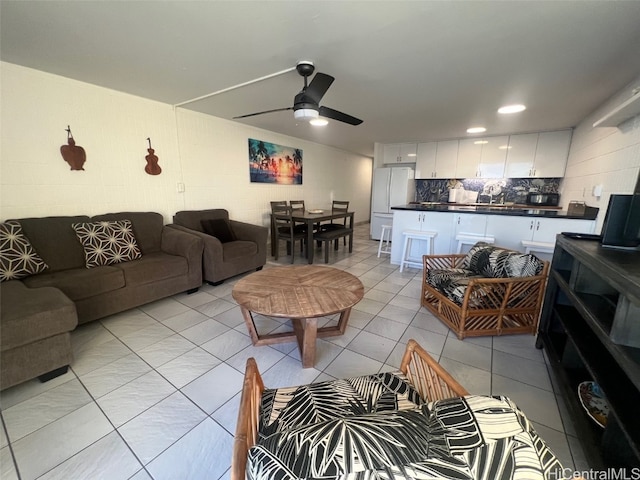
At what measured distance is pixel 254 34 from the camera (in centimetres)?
173

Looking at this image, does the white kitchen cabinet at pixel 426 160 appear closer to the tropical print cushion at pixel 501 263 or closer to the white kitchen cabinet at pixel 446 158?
the white kitchen cabinet at pixel 446 158

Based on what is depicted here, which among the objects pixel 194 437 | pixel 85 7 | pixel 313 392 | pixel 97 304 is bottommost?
pixel 194 437

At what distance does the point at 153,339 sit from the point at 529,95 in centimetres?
438

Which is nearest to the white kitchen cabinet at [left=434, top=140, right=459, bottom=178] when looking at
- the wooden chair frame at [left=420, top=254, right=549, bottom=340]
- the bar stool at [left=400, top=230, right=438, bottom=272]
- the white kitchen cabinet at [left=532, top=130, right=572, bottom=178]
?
the white kitchen cabinet at [left=532, top=130, right=572, bottom=178]

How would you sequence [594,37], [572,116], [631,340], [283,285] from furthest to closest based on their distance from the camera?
[572,116] < [283,285] < [594,37] < [631,340]

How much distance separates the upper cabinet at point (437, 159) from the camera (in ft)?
16.9

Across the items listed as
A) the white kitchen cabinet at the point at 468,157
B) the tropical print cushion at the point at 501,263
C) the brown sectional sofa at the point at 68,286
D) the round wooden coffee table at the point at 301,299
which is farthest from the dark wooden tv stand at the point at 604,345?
the white kitchen cabinet at the point at 468,157

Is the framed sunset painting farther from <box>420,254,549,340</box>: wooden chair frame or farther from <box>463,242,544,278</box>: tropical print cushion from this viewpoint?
<box>420,254,549,340</box>: wooden chair frame

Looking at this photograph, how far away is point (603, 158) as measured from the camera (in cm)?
282

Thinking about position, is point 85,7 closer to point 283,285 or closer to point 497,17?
point 283,285

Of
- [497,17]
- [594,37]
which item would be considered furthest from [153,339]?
[594,37]

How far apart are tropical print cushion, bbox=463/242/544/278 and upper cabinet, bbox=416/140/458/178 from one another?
3.28 metres

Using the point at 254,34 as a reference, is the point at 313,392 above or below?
below

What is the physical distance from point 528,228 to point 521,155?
246 cm
